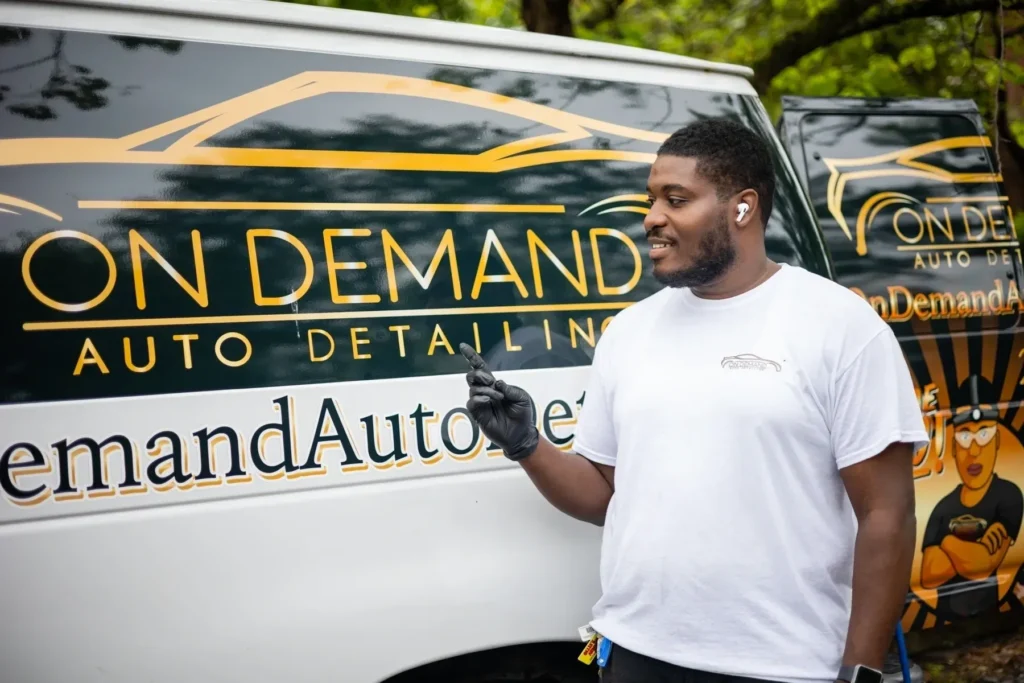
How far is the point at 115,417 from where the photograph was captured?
1970mm

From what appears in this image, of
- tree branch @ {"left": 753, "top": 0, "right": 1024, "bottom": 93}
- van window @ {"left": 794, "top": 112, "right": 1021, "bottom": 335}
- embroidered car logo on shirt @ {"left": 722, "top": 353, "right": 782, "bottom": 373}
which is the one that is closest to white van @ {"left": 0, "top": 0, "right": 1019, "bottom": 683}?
embroidered car logo on shirt @ {"left": 722, "top": 353, "right": 782, "bottom": 373}

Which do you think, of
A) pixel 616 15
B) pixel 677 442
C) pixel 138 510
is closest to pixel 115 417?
pixel 138 510

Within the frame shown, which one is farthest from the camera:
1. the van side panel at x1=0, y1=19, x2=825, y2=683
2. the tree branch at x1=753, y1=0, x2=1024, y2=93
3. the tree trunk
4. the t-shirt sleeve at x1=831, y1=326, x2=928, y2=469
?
the tree branch at x1=753, y1=0, x2=1024, y2=93

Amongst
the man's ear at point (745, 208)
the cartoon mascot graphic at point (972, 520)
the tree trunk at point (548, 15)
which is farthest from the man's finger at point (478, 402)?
the tree trunk at point (548, 15)

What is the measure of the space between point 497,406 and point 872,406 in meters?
0.75

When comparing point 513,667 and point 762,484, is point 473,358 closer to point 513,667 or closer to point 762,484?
point 762,484

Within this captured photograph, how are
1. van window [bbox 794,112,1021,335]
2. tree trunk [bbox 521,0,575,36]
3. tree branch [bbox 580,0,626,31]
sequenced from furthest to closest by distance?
1. tree branch [bbox 580,0,626,31]
2. tree trunk [bbox 521,0,575,36]
3. van window [bbox 794,112,1021,335]

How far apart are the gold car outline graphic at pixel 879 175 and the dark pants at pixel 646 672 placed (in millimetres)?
1870

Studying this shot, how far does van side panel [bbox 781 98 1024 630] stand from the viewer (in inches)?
122

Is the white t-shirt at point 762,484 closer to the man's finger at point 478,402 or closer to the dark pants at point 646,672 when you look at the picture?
the dark pants at point 646,672

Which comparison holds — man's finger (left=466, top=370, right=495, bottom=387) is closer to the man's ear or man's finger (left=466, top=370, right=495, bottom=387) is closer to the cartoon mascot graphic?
the man's ear

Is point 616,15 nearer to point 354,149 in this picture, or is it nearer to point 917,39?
point 917,39

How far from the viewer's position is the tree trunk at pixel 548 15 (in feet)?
19.3

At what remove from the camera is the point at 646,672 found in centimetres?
196
